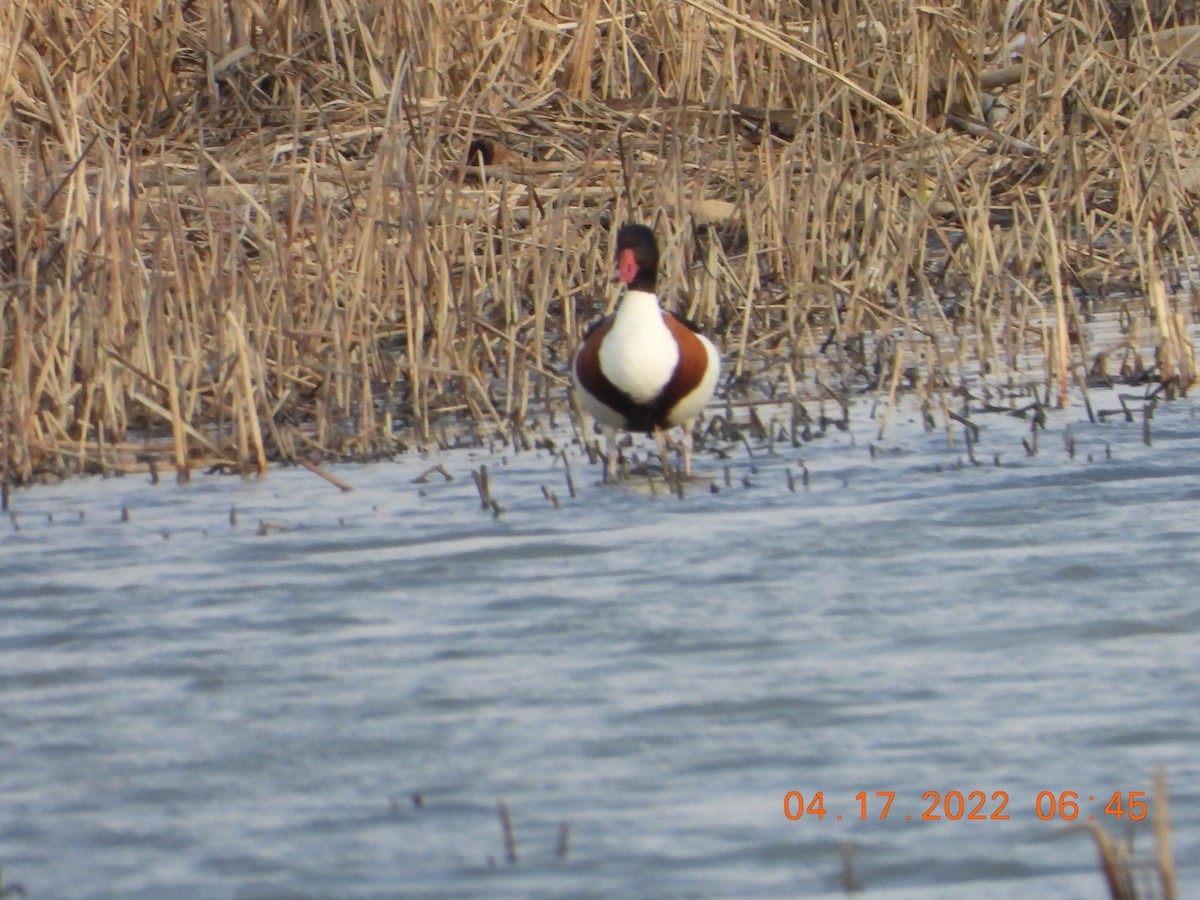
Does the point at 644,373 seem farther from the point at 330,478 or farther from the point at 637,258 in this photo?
the point at 330,478

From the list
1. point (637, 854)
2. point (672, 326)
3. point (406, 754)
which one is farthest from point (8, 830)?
point (672, 326)

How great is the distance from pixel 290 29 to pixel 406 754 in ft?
20.8

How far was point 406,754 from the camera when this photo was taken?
3570 mm

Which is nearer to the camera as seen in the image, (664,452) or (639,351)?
Result: (639,351)

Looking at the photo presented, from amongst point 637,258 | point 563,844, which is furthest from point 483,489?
point 563,844

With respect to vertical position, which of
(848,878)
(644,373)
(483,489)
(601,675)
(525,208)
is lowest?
(848,878)

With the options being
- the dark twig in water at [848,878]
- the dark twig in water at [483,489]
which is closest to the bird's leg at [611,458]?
the dark twig in water at [483,489]

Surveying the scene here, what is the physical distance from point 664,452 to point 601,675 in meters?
2.03
